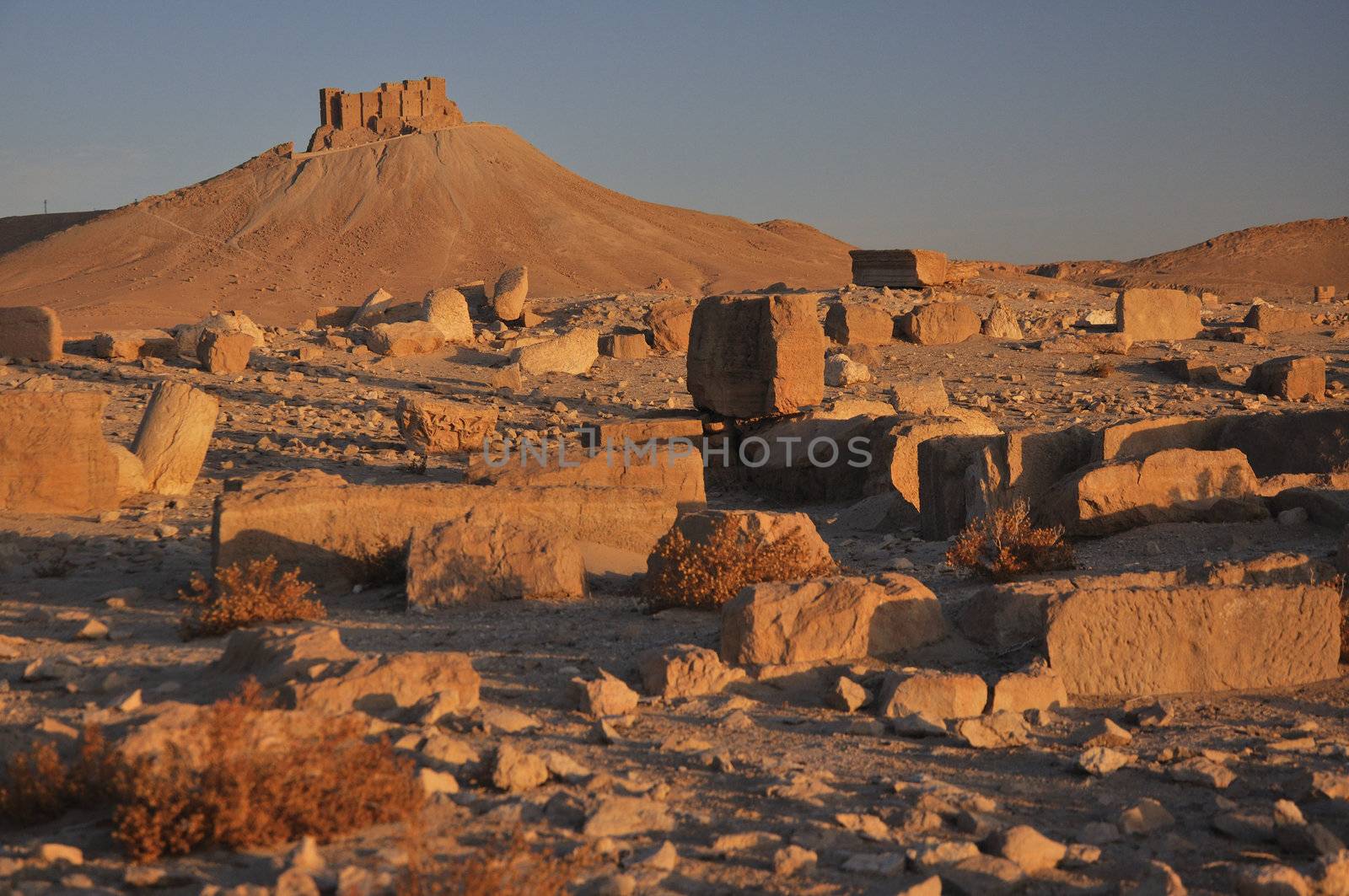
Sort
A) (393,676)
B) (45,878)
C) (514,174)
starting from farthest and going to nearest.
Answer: (514,174), (393,676), (45,878)

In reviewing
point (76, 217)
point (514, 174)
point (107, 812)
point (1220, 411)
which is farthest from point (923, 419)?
point (76, 217)

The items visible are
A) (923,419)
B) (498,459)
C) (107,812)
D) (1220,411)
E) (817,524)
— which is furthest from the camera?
(1220,411)

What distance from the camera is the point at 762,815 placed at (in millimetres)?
3703

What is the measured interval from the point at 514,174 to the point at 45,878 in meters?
53.6

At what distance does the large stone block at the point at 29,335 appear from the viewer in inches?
710

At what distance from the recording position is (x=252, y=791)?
3.25 m

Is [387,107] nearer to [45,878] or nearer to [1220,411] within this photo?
[1220,411]

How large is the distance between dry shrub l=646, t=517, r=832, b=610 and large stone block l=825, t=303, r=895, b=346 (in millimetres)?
13782

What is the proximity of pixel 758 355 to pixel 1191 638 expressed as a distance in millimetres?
7514

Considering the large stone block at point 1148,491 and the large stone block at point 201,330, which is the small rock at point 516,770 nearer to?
the large stone block at point 1148,491

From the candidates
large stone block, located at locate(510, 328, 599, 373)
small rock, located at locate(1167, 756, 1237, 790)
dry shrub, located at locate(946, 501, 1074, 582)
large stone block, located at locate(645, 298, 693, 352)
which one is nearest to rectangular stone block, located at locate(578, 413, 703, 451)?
dry shrub, located at locate(946, 501, 1074, 582)

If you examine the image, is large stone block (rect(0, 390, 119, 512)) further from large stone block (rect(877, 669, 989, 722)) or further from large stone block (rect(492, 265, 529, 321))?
large stone block (rect(492, 265, 529, 321))

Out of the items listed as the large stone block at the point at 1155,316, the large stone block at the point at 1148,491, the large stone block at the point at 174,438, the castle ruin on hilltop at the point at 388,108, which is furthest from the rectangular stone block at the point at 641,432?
the castle ruin on hilltop at the point at 388,108

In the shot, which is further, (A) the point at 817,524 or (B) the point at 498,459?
(A) the point at 817,524
